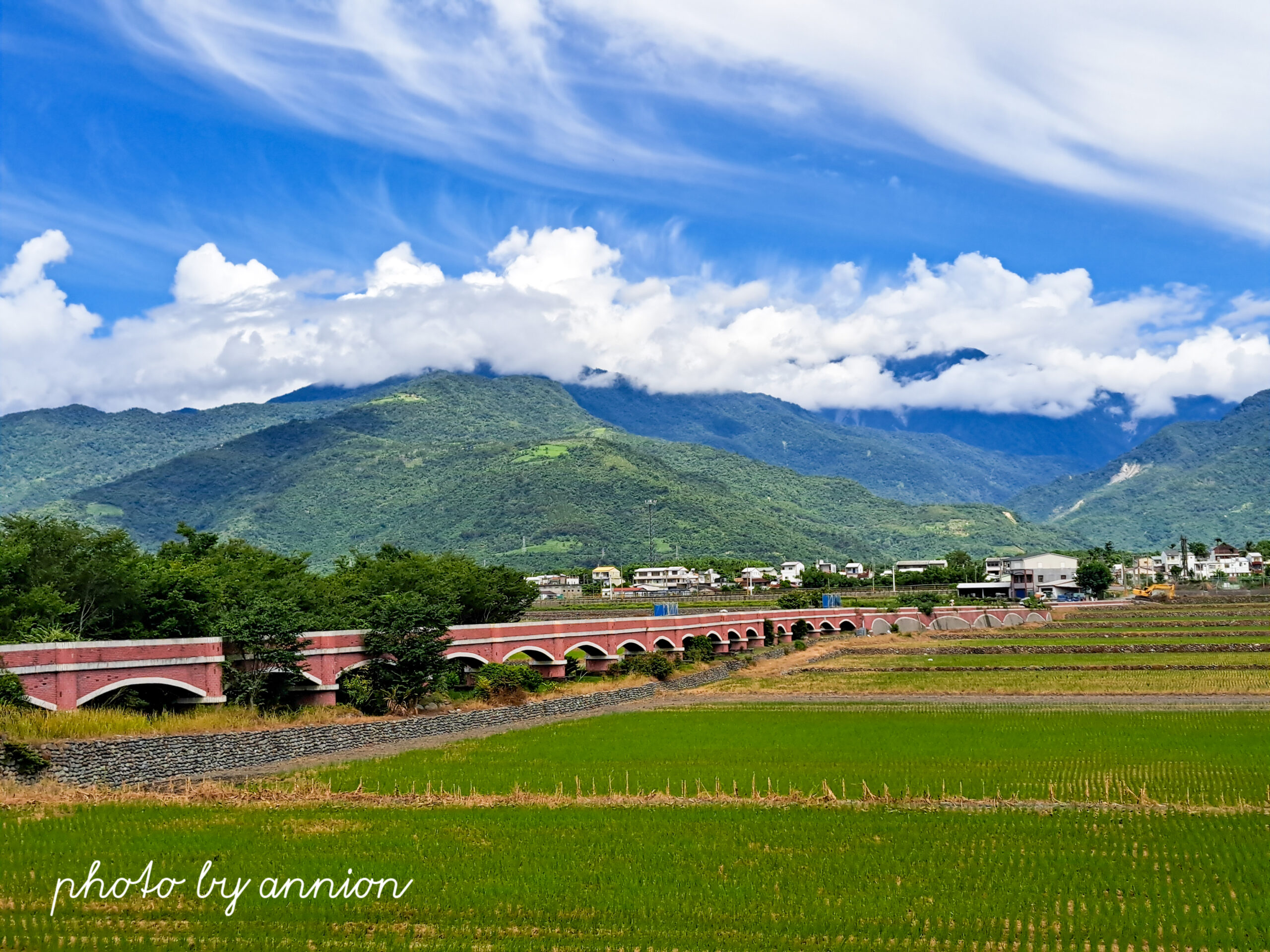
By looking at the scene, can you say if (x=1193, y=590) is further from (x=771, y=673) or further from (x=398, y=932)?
(x=398, y=932)

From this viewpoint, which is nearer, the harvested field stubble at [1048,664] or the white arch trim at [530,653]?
the white arch trim at [530,653]

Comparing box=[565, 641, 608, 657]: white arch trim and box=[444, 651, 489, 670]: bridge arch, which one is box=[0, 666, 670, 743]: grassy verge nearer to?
box=[444, 651, 489, 670]: bridge arch

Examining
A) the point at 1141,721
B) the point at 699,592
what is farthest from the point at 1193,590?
the point at 1141,721

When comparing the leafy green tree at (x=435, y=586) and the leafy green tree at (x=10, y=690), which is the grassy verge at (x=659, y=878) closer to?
the leafy green tree at (x=10, y=690)

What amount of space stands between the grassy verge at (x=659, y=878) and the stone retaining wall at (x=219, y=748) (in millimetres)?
4848

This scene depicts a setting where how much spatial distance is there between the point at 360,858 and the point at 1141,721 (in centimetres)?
3993

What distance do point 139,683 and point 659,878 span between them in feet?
96.8

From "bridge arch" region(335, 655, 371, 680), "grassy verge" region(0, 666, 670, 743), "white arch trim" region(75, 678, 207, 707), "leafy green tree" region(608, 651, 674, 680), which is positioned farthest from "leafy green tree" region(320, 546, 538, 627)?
"leafy green tree" region(608, 651, 674, 680)

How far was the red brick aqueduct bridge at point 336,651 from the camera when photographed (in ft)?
137

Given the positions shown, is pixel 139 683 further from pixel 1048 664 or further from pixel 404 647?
pixel 1048 664

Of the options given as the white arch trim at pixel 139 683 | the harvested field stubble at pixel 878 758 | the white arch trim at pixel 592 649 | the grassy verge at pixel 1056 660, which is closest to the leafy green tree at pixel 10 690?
the white arch trim at pixel 139 683

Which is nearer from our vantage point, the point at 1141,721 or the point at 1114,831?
the point at 1114,831

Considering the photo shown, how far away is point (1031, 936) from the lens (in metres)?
20.0

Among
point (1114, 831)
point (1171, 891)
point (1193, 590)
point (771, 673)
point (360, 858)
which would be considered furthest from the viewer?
point (1193, 590)
